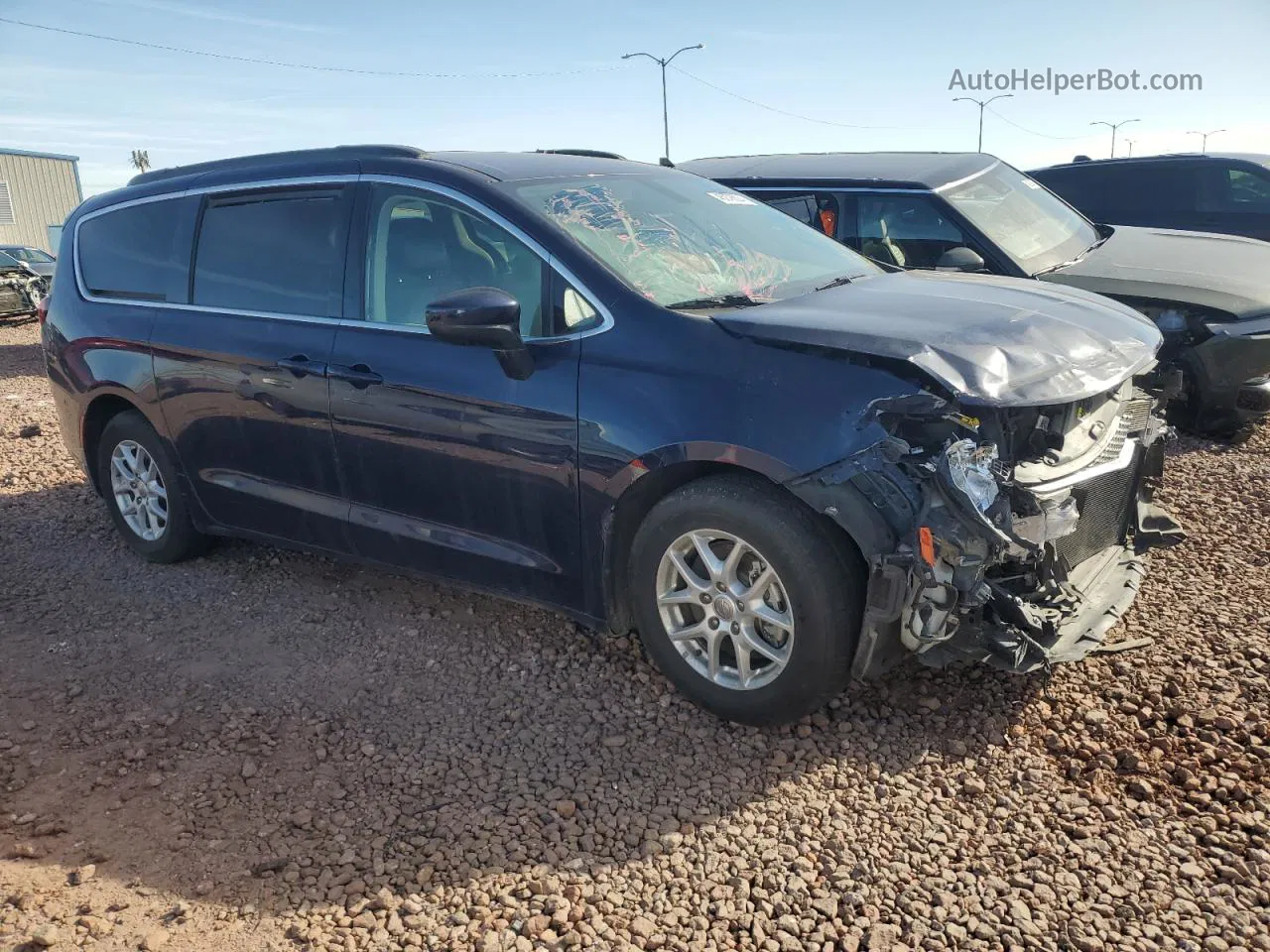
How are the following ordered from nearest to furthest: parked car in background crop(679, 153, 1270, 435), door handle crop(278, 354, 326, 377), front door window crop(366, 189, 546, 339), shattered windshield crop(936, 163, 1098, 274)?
front door window crop(366, 189, 546, 339) → door handle crop(278, 354, 326, 377) → parked car in background crop(679, 153, 1270, 435) → shattered windshield crop(936, 163, 1098, 274)

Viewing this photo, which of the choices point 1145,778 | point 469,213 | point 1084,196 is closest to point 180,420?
point 469,213

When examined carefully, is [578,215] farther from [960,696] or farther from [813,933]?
[813,933]

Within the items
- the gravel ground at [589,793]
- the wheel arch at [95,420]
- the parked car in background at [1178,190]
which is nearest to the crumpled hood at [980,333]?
the gravel ground at [589,793]

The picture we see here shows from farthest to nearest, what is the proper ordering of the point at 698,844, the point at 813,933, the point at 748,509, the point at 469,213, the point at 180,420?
the point at 180,420 < the point at 469,213 < the point at 748,509 < the point at 698,844 < the point at 813,933

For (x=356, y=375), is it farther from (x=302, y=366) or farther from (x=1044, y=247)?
(x=1044, y=247)

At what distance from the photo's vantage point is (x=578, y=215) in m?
3.78

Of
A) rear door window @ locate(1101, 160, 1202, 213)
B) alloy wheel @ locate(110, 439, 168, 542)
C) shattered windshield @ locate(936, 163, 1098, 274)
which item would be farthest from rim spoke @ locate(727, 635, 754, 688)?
rear door window @ locate(1101, 160, 1202, 213)

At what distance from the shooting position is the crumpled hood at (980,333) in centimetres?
302

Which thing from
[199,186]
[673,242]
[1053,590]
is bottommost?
[1053,590]

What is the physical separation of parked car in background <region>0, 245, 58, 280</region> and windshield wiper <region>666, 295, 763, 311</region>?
19.3 meters

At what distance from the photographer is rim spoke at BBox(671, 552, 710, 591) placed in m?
3.33

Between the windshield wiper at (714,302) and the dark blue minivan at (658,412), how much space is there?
0.02 m

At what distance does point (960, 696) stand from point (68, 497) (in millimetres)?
5658

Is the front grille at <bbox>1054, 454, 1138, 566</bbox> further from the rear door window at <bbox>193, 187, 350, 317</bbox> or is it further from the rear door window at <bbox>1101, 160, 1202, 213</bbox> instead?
the rear door window at <bbox>1101, 160, 1202, 213</bbox>
